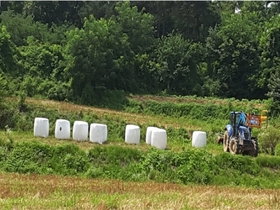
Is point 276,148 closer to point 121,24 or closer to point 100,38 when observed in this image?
point 100,38

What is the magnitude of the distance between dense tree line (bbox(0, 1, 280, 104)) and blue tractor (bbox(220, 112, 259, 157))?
14.1 m

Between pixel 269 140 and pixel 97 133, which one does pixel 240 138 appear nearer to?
pixel 269 140

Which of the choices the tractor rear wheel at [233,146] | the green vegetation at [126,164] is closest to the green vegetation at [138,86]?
the green vegetation at [126,164]

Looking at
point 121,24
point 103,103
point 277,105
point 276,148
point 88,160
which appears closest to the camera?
point 88,160

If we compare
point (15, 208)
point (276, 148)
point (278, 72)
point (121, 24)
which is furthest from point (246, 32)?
point (15, 208)

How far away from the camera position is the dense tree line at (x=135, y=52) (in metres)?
36.2

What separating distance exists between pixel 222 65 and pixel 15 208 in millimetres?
40012

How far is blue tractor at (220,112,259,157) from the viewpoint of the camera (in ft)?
62.2

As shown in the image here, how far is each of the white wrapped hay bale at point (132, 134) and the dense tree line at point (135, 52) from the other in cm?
1330

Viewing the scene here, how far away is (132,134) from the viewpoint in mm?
20219

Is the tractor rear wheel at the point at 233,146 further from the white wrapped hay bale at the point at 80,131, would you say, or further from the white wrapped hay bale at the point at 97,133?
the white wrapped hay bale at the point at 80,131

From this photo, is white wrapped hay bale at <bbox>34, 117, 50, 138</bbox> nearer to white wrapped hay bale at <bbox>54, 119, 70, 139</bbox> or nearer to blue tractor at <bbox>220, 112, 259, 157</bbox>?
white wrapped hay bale at <bbox>54, 119, 70, 139</bbox>

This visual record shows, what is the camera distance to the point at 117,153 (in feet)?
53.6

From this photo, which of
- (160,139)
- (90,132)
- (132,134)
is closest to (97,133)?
(90,132)
